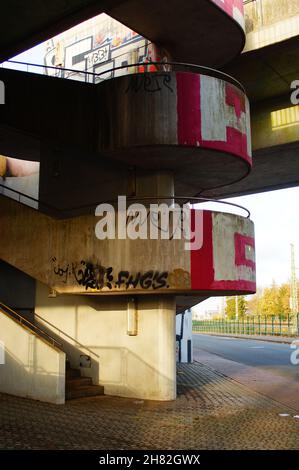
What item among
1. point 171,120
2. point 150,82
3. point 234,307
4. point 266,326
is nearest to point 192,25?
point 150,82

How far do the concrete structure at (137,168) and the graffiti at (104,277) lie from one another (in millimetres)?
33

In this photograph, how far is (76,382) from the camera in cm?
1530

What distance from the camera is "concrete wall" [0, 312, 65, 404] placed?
13.5 meters

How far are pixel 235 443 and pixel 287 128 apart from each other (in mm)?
12747

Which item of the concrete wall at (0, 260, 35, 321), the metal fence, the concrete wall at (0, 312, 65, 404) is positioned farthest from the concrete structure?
the metal fence

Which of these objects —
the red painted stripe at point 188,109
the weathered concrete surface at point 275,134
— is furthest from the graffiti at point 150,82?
the weathered concrete surface at point 275,134

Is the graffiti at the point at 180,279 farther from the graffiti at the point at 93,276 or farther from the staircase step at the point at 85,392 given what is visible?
the staircase step at the point at 85,392

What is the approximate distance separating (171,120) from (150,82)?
132 cm

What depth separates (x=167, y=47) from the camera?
53.2 feet

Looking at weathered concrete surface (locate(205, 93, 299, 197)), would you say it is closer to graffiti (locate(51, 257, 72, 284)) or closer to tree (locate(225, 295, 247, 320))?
graffiti (locate(51, 257, 72, 284))

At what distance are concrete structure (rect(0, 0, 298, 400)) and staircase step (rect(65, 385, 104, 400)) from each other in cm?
25

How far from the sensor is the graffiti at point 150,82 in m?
14.5
